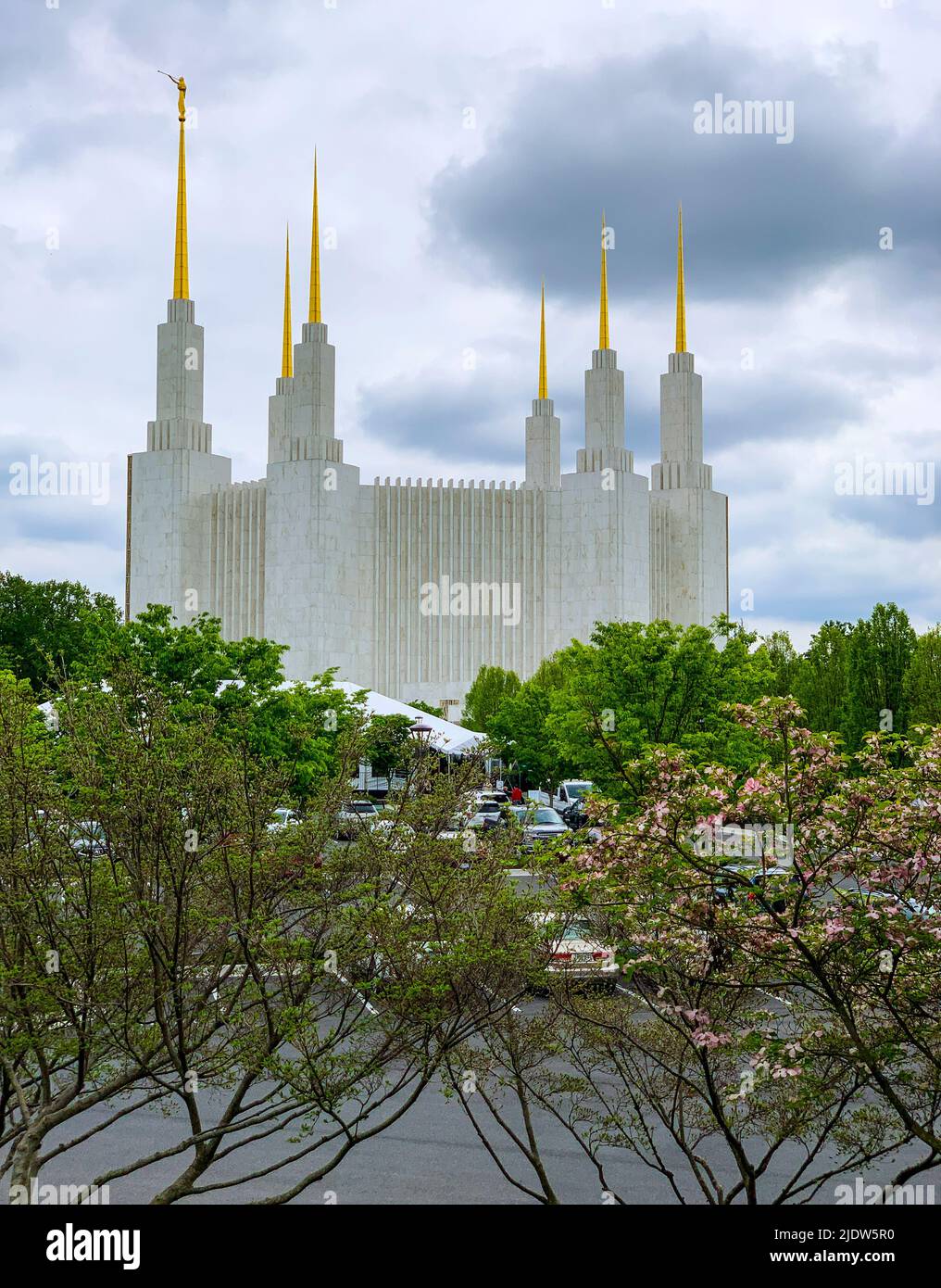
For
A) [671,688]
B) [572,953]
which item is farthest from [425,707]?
[572,953]

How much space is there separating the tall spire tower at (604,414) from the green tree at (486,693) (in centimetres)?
1305

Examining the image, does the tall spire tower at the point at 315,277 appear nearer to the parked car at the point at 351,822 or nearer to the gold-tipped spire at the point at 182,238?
the gold-tipped spire at the point at 182,238

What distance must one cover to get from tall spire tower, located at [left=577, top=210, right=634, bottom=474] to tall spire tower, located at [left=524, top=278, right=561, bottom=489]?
3816 mm

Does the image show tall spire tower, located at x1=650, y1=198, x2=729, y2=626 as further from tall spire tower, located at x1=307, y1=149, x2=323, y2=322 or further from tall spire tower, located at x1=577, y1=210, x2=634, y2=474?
tall spire tower, located at x1=307, y1=149, x2=323, y2=322

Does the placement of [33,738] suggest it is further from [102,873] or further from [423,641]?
[423,641]

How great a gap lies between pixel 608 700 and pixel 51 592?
51.8 meters

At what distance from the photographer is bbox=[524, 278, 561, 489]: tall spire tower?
239 ft

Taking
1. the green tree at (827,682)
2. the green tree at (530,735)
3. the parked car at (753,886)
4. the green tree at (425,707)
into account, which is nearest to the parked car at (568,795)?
the green tree at (530,735)

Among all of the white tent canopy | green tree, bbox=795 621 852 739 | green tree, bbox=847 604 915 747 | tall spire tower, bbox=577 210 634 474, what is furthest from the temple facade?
green tree, bbox=847 604 915 747

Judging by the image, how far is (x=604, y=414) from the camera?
2677 inches

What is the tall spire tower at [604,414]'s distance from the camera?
222 feet
